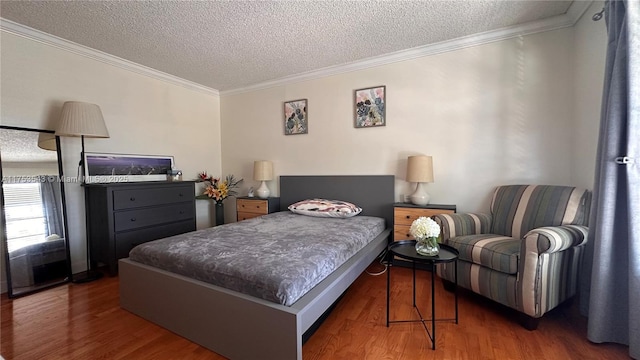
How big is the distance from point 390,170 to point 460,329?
5.94 feet

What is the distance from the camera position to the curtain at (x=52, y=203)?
2449 millimetres

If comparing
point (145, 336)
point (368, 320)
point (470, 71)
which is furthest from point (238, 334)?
point (470, 71)

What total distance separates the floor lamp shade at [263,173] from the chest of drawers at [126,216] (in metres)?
1.01

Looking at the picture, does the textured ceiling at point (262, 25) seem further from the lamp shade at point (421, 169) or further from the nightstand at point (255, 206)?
the nightstand at point (255, 206)

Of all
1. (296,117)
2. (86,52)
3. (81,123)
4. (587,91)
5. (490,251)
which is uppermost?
(86,52)

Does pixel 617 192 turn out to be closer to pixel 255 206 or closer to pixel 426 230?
pixel 426 230

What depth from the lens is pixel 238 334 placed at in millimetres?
1384

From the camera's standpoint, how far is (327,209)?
2.93 m

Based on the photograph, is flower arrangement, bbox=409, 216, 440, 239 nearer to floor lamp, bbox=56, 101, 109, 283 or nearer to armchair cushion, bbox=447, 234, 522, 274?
armchair cushion, bbox=447, 234, 522, 274

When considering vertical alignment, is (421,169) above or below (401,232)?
above

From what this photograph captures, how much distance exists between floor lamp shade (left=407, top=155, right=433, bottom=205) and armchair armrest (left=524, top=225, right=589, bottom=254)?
116 cm

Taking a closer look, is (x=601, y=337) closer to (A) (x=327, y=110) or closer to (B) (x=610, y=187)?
(B) (x=610, y=187)

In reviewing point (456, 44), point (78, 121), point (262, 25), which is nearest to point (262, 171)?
point (262, 25)

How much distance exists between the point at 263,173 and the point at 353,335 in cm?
254
